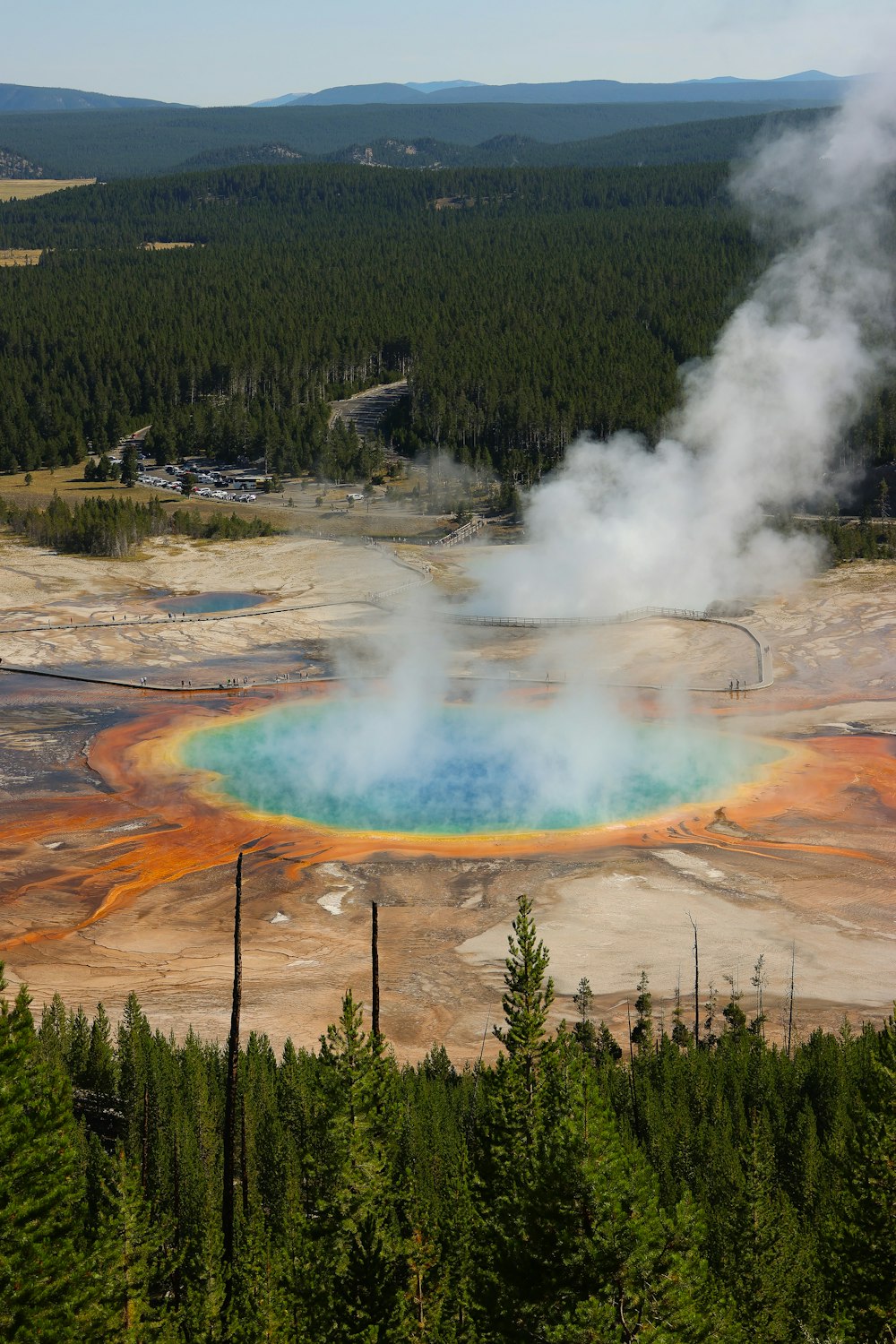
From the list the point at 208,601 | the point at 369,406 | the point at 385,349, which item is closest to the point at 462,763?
the point at 208,601

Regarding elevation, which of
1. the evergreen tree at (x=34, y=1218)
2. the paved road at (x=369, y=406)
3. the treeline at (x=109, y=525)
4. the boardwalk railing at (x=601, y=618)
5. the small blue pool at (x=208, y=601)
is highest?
the evergreen tree at (x=34, y=1218)

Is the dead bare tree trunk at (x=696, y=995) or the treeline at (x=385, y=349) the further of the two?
the treeline at (x=385, y=349)

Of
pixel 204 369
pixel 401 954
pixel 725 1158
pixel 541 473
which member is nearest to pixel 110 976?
pixel 401 954

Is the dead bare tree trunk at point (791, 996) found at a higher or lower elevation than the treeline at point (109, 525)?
lower

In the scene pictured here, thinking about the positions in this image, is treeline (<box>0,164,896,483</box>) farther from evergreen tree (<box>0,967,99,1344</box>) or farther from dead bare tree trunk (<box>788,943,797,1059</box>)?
evergreen tree (<box>0,967,99,1344</box>)

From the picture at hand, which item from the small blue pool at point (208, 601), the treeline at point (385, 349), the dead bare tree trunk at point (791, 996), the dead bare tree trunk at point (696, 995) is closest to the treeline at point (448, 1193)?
the dead bare tree trunk at point (696, 995)

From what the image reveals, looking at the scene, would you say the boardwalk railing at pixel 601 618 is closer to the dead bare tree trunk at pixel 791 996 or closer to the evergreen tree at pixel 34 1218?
the dead bare tree trunk at pixel 791 996

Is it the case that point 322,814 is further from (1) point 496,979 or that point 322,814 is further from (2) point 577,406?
(2) point 577,406
